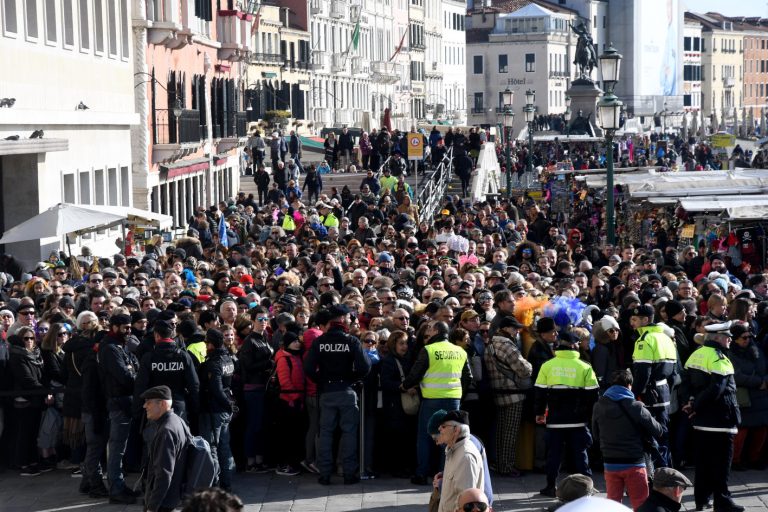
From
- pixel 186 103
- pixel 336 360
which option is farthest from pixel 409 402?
pixel 186 103

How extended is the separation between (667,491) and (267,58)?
6812 centimetres

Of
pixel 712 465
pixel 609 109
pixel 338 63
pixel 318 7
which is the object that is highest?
pixel 318 7

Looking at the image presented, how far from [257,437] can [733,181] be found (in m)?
18.4

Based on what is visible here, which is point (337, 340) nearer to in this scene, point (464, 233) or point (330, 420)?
point (330, 420)

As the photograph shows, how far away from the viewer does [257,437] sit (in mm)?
15172

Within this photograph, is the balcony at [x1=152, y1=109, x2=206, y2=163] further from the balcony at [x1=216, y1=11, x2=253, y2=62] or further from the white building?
the balcony at [x1=216, y1=11, x2=253, y2=62]

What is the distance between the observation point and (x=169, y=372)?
44.9ft

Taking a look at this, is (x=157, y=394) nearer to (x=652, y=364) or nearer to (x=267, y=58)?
(x=652, y=364)

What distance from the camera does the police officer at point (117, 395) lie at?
14078 mm

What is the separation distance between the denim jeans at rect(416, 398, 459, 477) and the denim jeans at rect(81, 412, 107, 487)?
271 cm

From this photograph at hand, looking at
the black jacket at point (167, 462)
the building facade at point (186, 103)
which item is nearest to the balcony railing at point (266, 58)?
the building facade at point (186, 103)

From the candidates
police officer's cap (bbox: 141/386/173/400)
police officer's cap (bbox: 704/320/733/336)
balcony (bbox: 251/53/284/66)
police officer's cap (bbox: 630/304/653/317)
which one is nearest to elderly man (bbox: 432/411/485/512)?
police officer's cap (bbox: 141/386/173/400)

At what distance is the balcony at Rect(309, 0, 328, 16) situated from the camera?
3346 inches

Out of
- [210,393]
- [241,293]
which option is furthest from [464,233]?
[210,393]
